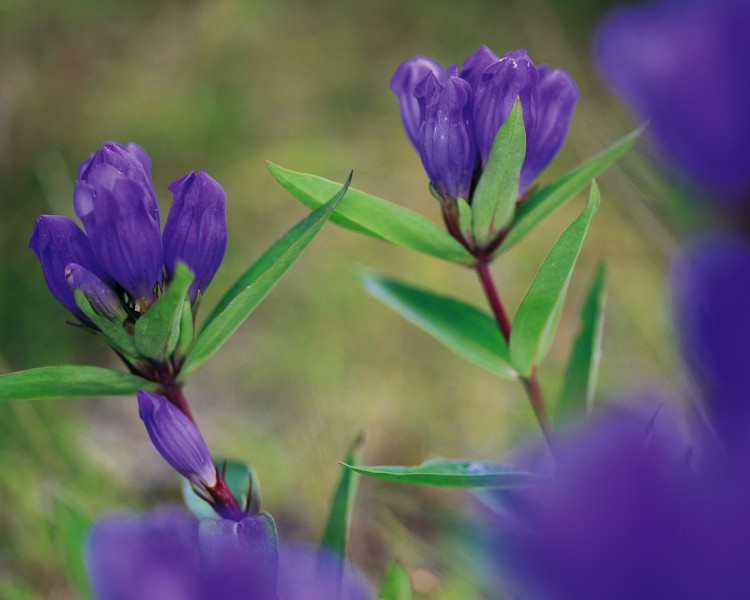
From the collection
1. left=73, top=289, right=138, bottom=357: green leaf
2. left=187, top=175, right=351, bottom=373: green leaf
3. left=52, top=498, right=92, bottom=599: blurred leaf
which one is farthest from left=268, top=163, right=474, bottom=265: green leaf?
left=52, top=498, right=92, bottom=599: blurred leaf

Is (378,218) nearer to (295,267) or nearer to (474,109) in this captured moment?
(474,109)

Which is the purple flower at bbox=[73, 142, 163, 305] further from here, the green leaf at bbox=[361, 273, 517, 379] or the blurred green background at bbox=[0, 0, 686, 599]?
the blurred green background at bbox=[0, 0, 686, 599]

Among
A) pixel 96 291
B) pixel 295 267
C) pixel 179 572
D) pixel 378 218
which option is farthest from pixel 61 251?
pixel 295 267

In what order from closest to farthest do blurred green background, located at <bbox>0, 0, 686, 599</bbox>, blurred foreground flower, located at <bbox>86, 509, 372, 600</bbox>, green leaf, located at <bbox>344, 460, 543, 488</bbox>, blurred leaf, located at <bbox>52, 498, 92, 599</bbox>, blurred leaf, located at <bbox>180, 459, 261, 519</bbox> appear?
1. blurred foreground flower, located at <bbox>86, 509, 372, 600</bbox>
2. green leaf, located at <bbox>344, 460, 543, 488</bbox>
3. blurred leaf, located at <bbox>180, 459, 261, 519</bbox>
4. blurred leaf, located at <bbox>52, 498, 92, 599</bbox>
5. blurred green background, located at <bbox>0, 0, 686, 599</bbox>

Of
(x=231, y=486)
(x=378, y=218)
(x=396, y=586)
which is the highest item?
(x=378, y=218)

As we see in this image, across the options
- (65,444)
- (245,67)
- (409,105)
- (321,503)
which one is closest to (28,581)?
(65,444)

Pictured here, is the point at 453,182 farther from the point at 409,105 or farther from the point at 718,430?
the point at 718,430
